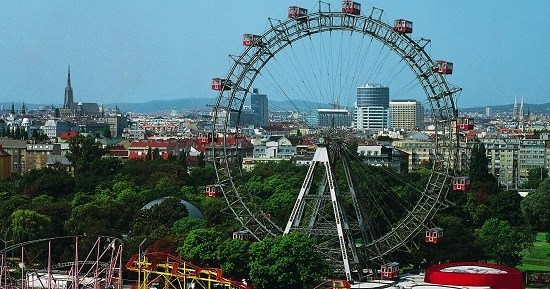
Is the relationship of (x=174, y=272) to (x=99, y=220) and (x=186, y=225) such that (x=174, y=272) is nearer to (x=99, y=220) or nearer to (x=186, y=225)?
(x=186, y=225)

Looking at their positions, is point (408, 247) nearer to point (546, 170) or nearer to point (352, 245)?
point (352, 245)

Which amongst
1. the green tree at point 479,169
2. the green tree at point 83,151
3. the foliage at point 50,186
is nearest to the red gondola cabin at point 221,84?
the foliage at point 50,186

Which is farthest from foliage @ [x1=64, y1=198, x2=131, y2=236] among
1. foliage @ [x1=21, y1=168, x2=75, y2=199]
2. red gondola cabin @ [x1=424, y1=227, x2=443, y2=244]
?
red gondola cabin @ [x1=424, y1=227, x2=443, y2=244]

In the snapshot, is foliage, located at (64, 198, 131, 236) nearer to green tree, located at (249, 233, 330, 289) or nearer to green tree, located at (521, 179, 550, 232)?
green tree, located at (249, 233, 330, 289)

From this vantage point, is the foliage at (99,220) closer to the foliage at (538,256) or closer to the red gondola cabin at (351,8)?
the red gondola cabin at (351,8)

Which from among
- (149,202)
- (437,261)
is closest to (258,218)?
(437,261)
